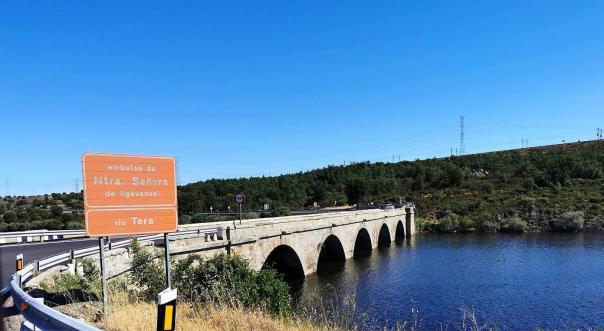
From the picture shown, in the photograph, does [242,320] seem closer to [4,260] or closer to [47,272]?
[47,272]

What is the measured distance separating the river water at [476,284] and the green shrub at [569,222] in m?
10.00

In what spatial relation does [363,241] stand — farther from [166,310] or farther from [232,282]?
[166,310]

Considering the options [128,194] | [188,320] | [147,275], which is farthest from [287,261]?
[128,194]

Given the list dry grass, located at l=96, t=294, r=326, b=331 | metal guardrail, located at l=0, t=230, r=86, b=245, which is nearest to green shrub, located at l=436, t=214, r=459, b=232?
metal guardrail, located at l=0, t=230, r=86, b=245

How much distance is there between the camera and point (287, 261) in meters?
30.7

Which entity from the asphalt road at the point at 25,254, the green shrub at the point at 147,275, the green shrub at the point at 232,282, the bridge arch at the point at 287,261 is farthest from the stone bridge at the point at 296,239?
the green shrub at the point at 147,275

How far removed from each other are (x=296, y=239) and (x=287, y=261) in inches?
82.3

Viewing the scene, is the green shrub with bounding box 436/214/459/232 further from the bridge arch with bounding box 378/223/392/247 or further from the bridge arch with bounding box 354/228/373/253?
the bridge arch with bounding box 354/228/373/253

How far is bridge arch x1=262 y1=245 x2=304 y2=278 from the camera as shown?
98.1 feet

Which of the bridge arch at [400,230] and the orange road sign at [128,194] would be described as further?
the bridge arch at [400,230]

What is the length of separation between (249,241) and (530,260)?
21695mm

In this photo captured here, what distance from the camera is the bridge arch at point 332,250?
37.7 m

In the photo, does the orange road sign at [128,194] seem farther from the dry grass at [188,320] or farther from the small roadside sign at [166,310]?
the small roadside sign at [166,310]

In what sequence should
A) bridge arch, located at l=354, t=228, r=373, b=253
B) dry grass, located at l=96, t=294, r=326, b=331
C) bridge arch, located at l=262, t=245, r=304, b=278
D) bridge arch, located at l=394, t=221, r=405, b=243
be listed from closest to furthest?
dry grass, located at l=96, t=294, r=326, b=331 < bridge arch, located at l=262, t=245, r=304, b=278 < bridge arch, located at l=354, t=228, r=373, b=253 < bridge arch, located at l=394, t=221, r=405, b=243
